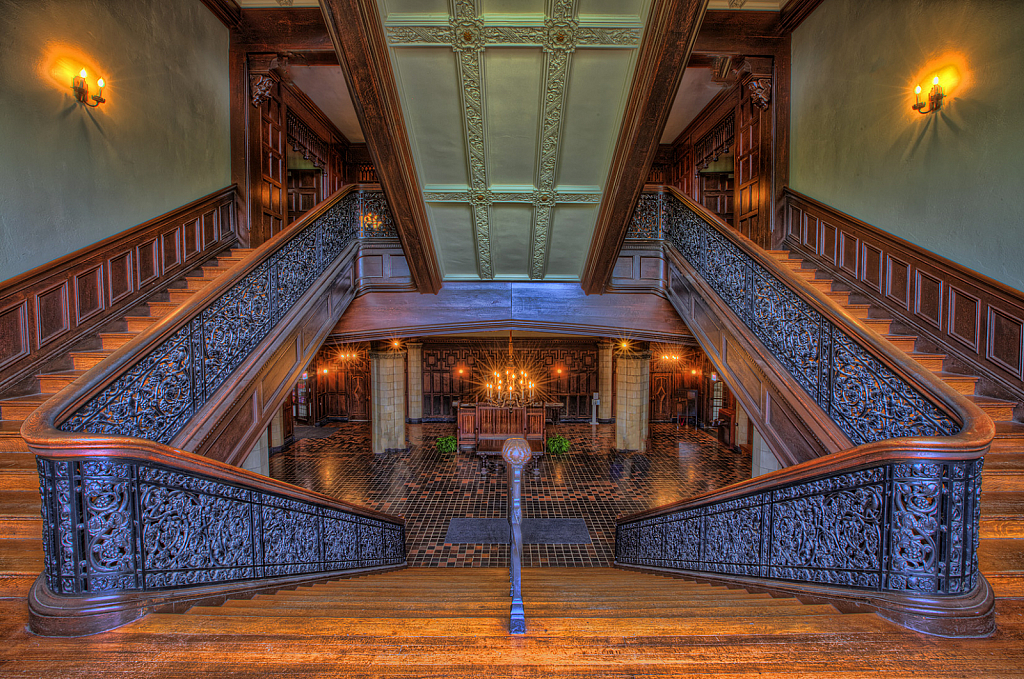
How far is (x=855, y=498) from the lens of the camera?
6.39 feet

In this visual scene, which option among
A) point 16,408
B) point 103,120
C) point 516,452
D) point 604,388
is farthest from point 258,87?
point 604,388

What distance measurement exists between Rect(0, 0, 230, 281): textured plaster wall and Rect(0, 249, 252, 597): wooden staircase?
0.68m

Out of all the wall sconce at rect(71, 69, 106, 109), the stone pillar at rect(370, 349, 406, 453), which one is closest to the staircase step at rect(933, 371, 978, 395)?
the wall sconce at rect(71, 69, 106, 109)

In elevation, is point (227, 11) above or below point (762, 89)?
above

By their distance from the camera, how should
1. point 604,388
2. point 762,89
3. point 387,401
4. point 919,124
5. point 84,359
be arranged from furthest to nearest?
point 604,388, point 387,401, point 762,89, point 919,124, point 84,359

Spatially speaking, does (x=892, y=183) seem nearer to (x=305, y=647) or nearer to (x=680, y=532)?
(x=680, y=532)

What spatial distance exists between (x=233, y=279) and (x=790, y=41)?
21.5 feet

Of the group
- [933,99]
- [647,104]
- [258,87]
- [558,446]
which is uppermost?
[258,87]

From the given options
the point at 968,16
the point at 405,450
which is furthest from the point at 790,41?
the point at 405,450

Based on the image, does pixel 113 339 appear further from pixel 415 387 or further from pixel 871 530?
pixel 415 387

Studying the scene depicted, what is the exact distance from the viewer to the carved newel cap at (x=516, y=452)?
199 centimetres

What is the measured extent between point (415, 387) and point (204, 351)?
9845mm

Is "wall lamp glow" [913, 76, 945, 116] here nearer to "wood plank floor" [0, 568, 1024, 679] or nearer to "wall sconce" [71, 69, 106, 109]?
"wood plank floor" [0, 568, 1024, 679]

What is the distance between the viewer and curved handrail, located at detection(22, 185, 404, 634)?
5.32ft
